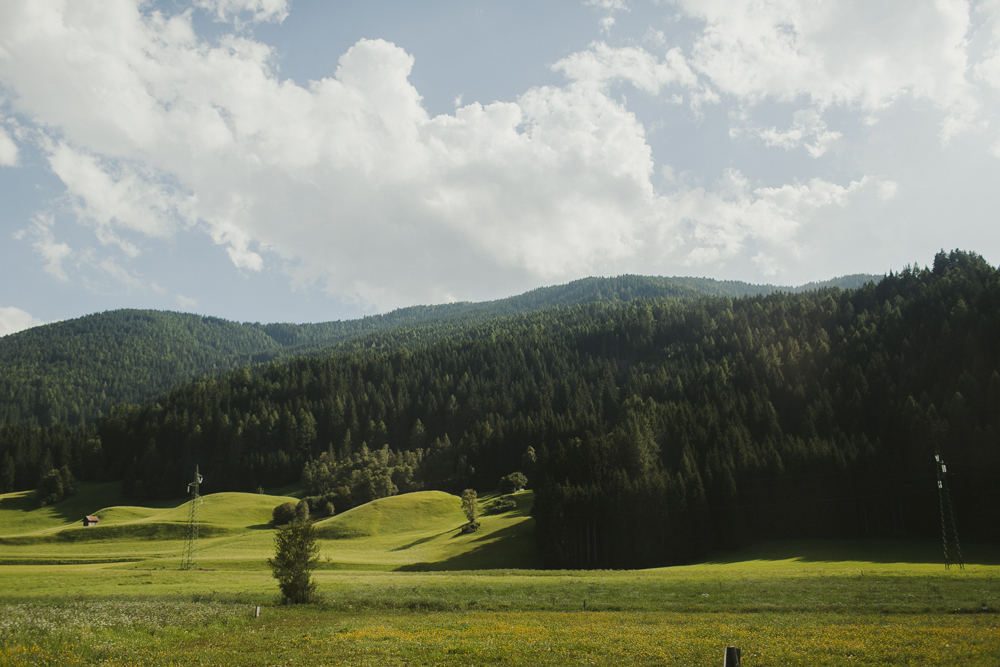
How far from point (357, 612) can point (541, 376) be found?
15792cm

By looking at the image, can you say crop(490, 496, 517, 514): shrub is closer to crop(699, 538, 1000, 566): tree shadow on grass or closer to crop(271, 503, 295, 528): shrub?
crop(271, 503, 295, 528): shrub

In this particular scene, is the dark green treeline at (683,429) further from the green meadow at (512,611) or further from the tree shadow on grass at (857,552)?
the green meadow at (512,611)

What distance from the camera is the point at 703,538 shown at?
71.8 metres

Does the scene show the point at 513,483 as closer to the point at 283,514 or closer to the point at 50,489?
the point at 283,514

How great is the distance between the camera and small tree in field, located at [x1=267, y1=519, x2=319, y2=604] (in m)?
37.1

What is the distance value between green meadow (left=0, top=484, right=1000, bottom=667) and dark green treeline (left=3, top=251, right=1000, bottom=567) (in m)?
7.44

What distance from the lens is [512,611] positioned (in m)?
33.2

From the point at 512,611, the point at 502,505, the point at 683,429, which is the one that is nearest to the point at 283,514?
the point at 502,505

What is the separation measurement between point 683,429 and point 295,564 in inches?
2621

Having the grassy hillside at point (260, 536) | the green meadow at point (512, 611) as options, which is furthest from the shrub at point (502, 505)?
the green meadow at point (512, 611)

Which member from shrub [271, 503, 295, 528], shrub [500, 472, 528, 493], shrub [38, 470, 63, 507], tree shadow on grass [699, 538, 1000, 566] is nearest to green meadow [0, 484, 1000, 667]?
tree shadow on grass [699, 538, 1000, 566]

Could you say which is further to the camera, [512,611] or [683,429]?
[683,429]

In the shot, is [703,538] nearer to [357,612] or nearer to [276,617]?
[357,612]

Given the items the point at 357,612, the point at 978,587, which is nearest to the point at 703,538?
the point at 978,587
